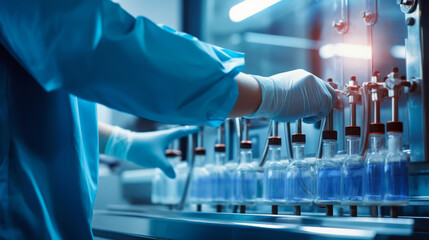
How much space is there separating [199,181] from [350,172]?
2.67 ft

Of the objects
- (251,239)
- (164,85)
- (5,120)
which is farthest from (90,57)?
(251,239)

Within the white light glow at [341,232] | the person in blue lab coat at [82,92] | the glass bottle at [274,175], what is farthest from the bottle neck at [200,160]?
the white light glow at [341,232]

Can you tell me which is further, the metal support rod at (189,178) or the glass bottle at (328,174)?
the metal support rod at (189,178)

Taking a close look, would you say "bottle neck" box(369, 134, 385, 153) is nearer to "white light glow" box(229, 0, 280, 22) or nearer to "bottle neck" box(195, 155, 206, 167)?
"white light glow" box(229, 0, 280, 22)

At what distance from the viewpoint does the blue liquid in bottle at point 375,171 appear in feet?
3.53

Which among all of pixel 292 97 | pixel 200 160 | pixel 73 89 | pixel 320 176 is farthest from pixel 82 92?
pixel 200 160

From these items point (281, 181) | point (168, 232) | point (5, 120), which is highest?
point (5, 120)

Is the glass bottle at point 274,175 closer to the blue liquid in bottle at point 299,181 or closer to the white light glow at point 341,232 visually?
the blue liquid in bottle at point 299,181

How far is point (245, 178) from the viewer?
158cm

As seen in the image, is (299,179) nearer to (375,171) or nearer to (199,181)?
(375,171)

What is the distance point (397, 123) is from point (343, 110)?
0.98ft

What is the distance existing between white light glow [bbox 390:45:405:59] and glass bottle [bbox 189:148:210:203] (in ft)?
2.72

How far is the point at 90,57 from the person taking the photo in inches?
35.1

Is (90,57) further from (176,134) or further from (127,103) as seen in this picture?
(176,134)
